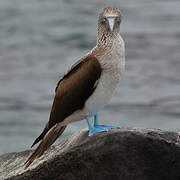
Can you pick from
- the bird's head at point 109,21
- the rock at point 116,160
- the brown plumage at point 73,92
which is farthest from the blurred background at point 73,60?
the rock at point 116,160

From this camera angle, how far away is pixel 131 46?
93.6 feet

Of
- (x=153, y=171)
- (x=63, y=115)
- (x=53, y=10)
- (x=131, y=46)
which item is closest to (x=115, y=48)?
(x=63, y=115)

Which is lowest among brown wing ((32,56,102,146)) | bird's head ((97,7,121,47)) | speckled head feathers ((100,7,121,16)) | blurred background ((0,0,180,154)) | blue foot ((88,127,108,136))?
blurred background ((0,0,180,154))

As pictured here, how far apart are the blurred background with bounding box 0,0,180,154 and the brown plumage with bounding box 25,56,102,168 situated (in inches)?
407

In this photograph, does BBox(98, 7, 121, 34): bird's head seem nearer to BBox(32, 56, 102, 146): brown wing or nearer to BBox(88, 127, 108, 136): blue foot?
BBox(32, 56, 102, 146): brown wing

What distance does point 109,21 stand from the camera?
1059cm

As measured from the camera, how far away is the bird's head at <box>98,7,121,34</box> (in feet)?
34.6

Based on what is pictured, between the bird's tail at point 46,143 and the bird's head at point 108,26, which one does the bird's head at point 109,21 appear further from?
the bird's tail at point 46,143

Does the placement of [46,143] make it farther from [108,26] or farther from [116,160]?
[108,26]

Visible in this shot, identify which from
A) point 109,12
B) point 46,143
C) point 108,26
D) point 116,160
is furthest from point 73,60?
point 116,160

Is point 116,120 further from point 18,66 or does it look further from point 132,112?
point 18,66

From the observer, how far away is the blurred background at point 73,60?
22.9 m

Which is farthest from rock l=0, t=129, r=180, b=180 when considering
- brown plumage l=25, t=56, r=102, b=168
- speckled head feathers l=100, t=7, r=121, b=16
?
speckled head feathers l=100, t=7, r=121, b=16

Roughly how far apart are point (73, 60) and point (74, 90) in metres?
16.3
